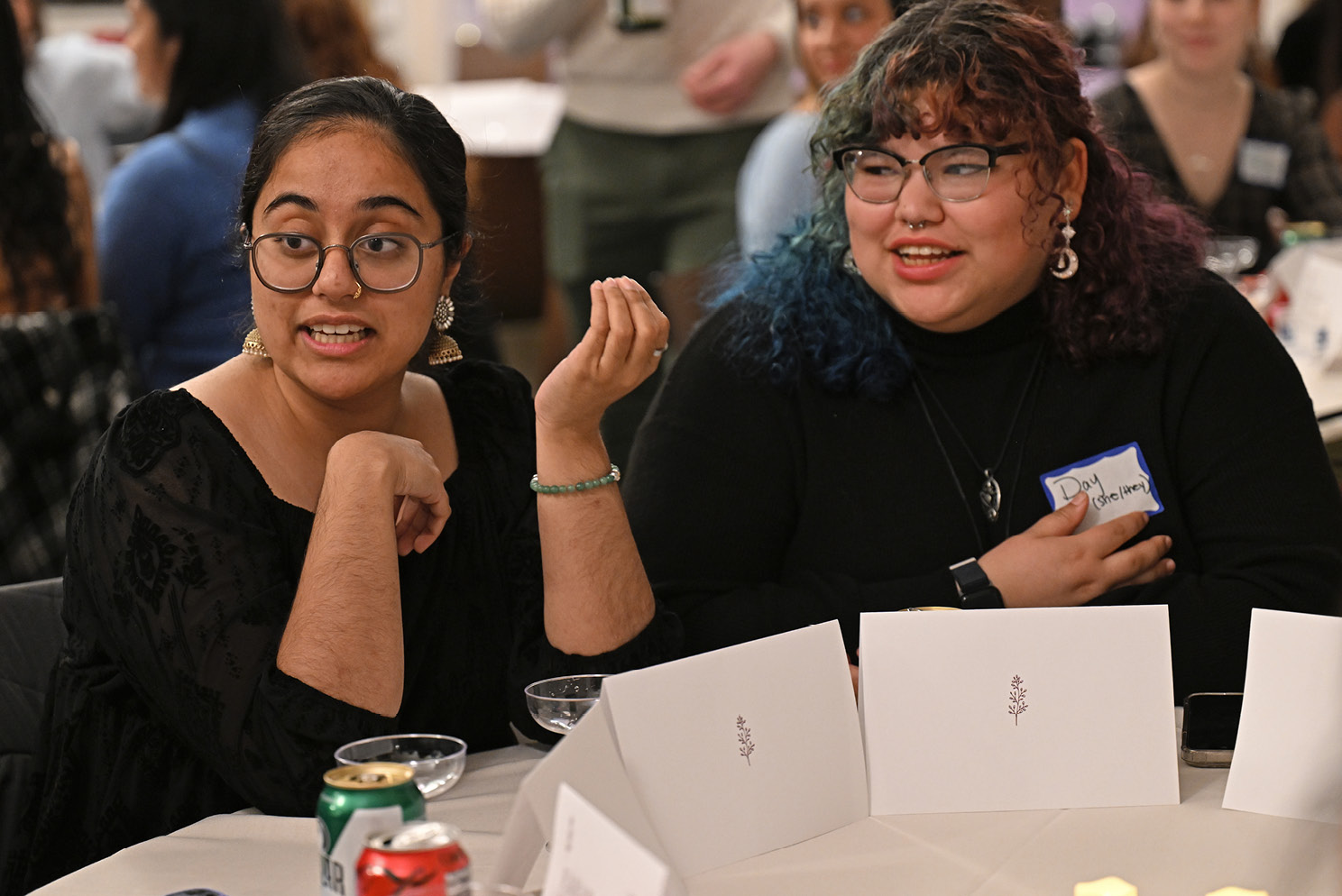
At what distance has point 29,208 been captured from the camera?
3.20m

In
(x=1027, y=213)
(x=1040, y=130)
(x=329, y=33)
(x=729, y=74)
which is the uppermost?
(x=329, y=33)

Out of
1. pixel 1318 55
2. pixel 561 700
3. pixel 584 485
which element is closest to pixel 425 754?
pixel 561 700

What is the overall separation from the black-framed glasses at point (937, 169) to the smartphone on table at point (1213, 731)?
0.73 metres

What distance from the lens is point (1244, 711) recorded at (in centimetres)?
134

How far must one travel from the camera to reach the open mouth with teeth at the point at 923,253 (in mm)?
1882

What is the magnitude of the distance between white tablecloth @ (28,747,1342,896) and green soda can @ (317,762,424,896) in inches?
8.7

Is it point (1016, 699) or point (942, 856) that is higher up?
point (1016, 699)

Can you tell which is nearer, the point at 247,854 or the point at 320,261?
the point at 247,854

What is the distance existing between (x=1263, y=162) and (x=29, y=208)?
325cm

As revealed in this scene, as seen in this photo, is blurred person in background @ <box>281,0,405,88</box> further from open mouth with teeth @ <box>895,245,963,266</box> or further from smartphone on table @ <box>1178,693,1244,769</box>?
smartphone on table @ <box>1178,693,1244,769</box>

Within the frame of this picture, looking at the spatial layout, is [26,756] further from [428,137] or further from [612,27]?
[612,27]

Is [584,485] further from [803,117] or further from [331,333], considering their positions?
[803,117]

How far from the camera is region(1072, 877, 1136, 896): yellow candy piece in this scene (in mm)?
1147

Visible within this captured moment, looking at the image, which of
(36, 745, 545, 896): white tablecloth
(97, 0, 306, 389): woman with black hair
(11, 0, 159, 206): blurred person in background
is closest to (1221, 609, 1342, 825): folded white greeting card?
(36, 745, 545, 896): white tablecloth
